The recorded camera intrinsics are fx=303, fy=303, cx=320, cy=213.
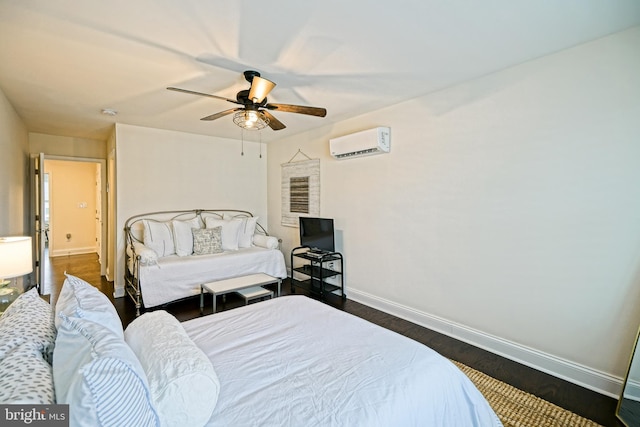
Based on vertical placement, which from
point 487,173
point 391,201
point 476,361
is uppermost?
point 487,173

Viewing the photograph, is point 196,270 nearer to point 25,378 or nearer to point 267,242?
point 267,242

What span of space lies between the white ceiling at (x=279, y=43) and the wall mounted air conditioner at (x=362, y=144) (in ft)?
1.43

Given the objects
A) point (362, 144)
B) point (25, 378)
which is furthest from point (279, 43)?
point (25, 378)

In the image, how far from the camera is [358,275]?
4.03m

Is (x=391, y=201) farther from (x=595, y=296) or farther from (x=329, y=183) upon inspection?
(x=595, y=296)

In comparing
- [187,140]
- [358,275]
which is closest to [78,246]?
[187,140]

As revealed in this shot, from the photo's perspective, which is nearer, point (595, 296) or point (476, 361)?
point (595, 296)

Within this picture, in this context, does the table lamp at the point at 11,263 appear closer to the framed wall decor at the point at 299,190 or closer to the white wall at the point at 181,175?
the white wall at the point at 181,175

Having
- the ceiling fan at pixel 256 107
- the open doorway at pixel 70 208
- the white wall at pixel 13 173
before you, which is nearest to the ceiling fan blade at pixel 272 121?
the ceiling fan at pixel 256 107

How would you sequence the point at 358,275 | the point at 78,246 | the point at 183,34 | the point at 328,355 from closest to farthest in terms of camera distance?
1. the point at 328,355
2. the point at 183,34
3. the point at 358,275
4. the point at 78,246

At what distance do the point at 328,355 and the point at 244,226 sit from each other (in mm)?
3767

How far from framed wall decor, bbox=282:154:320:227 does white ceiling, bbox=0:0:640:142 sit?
1.55 m

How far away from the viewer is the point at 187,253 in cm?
432

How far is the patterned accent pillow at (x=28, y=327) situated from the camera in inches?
43.5
